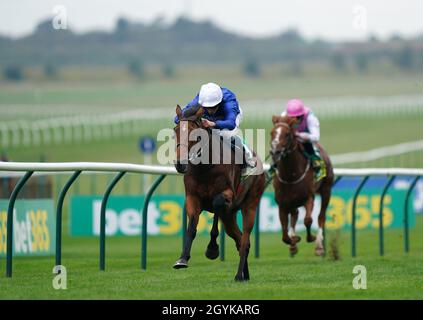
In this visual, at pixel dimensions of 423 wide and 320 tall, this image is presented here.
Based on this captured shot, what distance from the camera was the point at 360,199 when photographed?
17.5m

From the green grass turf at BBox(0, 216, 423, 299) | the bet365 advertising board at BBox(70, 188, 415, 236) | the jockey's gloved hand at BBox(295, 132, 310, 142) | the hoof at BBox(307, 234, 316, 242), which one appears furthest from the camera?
the bet365 advertising board at BBox(70, 188, 415, 236)

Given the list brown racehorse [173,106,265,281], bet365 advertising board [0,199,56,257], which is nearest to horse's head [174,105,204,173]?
brown racehorse [173,106,265,281]

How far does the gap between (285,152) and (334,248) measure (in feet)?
3.66

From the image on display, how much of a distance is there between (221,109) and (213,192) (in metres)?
0.78

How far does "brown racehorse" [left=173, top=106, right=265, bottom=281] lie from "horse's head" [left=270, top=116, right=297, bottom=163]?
2.33 metres

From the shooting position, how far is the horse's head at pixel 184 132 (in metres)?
8.88

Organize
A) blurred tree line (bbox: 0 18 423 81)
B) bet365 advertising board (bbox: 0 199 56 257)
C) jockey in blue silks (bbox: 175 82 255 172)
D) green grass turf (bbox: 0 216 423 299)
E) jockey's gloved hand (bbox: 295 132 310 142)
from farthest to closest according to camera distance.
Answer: blurred tree line (bbox: 0 18 423 81), jockey's gloved hand (bbox: 295 132 310 142), bet365 advertising board (bbox: 0 199 56 257), jockey in blue silks (bbox: 175 82 255 172), green grass turf (bbox: 0 216 423 299)

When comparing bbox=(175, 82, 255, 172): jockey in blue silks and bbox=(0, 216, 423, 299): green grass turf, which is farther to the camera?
bbox=(175, 82, 255, 172): jockey in blue silks

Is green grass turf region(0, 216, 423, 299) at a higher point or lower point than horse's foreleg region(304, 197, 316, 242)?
lower

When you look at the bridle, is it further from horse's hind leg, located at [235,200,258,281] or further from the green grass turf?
horse's hind leg, located at [235,200,258,281]

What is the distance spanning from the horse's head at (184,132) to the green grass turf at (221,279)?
894 mm

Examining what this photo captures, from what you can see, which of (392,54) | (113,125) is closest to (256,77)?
(392,54)

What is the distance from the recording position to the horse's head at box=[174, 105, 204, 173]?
8875 millimetres

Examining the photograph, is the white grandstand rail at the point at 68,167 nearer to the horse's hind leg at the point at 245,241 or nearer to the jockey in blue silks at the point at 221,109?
the jockey in blue silks at the point at 221,109
